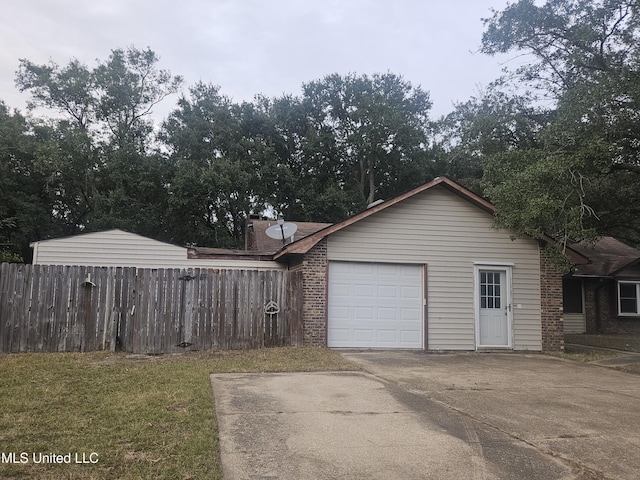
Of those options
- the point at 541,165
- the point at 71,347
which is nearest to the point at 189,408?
the point at 71,347

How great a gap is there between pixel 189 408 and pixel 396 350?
7.22 metres

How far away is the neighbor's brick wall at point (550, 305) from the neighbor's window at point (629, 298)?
363 inches

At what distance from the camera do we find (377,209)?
39.5ft

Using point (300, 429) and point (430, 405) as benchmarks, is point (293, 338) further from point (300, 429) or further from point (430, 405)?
point (300, 429)

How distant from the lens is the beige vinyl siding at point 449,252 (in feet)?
40.3

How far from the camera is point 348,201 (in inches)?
1268

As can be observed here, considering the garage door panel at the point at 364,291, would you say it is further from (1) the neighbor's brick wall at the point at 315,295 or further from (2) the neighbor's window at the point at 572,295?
(2) the neighbor's window at the point at 572,295

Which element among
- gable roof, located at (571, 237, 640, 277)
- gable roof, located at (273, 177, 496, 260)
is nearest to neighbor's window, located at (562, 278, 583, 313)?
gable roof, located at (571, 237, 640, 277)

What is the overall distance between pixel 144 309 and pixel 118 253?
170 inches

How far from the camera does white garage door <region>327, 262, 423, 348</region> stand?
473 inches

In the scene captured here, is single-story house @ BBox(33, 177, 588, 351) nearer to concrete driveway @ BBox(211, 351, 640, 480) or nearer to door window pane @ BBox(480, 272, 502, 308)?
door window pane @ BBox(480, 272, 502, 308)

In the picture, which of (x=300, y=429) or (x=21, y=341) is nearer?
(x=300, y=429)

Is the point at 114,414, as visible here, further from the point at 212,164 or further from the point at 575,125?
the point at 212,164

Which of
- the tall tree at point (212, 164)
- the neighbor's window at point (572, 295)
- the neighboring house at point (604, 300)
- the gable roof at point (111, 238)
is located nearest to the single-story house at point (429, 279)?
the gable roof at point (111, 238)
